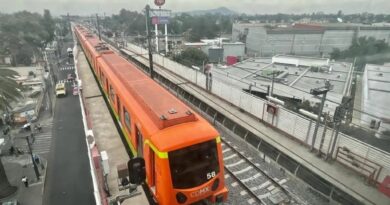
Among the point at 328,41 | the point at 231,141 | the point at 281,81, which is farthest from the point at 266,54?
the point at 231,141

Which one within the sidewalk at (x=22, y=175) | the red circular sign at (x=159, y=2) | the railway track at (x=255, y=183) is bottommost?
the sidewalk at (x=22, y=175)

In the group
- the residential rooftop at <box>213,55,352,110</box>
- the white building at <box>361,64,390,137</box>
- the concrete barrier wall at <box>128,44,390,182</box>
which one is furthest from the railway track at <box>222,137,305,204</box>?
the residential rooftop at <box>213,55,352,110</box>

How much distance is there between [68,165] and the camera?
21.0 metres

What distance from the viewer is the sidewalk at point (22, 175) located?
1731 centimetres

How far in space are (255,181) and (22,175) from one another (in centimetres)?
1869

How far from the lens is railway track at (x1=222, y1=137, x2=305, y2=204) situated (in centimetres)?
983

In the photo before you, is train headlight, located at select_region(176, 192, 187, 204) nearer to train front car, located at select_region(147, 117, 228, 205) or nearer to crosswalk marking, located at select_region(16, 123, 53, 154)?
train front car, located at select_region(147, 117, 228, 205)

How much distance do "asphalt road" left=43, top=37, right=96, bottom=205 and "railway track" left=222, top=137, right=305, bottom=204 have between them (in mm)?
10315

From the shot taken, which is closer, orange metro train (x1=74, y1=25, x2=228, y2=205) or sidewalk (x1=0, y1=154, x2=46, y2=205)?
orange metro train (x1=74, y1=25, x2=228, y2=205)

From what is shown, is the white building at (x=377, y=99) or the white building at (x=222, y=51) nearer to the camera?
the white building at (x=377, y=99)

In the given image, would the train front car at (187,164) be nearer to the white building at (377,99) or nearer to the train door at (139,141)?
the train door at (139,141)

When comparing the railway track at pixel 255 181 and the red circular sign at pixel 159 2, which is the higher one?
the red circular sign at pixel 159 2

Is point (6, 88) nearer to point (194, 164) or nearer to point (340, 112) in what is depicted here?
point (194, 164)

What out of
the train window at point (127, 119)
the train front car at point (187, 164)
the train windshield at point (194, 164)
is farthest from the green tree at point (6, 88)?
the train windshield at point (194, 164)
